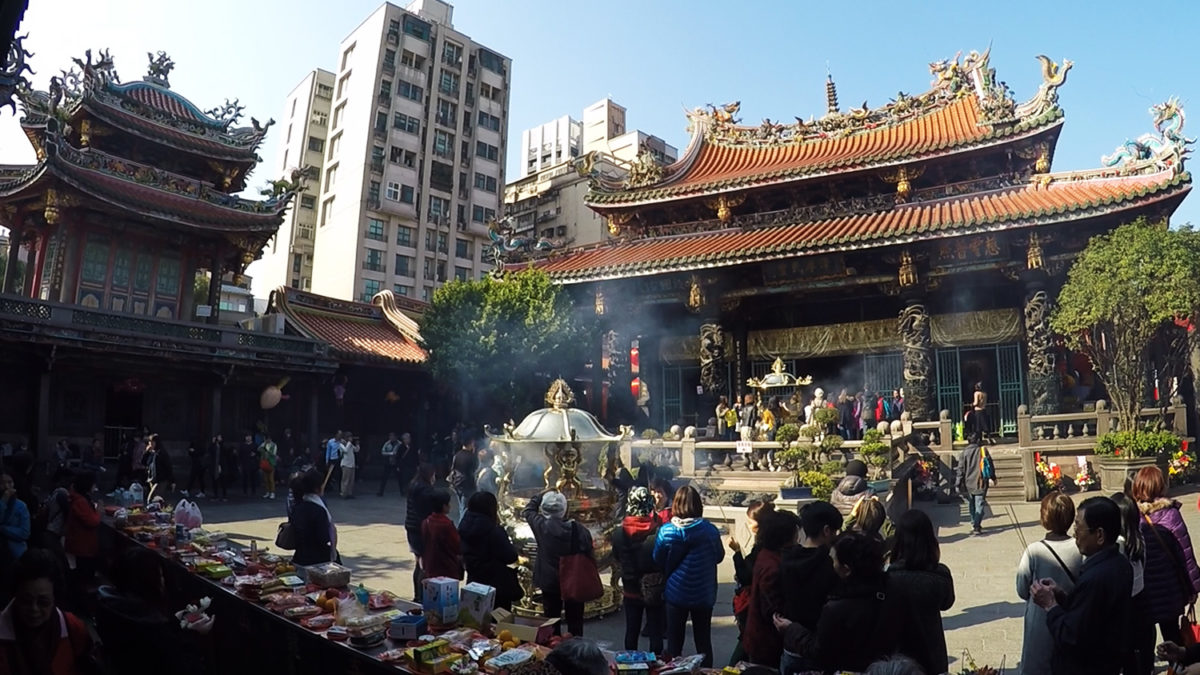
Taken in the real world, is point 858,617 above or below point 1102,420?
below

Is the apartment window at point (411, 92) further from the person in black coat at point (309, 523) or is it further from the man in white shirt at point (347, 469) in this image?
the person in black coat at point (309, 523)

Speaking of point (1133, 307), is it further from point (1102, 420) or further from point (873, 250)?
point (873, 250)

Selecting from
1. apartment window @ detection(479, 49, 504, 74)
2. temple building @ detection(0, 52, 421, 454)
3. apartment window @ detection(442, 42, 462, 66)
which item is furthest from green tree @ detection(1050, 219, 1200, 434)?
apartment window @ detection(479, 49, 504, 74)

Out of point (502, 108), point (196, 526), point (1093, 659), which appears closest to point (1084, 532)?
point (1093, 659)

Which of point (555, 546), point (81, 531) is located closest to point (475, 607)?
point (555, 546)

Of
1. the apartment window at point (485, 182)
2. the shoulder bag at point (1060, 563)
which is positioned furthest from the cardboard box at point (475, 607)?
the apartment window at point (485, 182)

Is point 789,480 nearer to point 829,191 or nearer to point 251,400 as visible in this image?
point 829,191

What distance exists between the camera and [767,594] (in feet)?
12.3

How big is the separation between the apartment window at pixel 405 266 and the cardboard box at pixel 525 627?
43.2 metres

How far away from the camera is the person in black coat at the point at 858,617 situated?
9.61 feet

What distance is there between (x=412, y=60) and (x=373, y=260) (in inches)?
535

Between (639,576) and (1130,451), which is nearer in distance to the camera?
(639,576)

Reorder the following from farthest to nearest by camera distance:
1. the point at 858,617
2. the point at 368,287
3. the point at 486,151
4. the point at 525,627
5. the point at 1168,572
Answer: the point at 486,151 < the point at 368,287 < the point at 525,627 < the point at 1168,572 < the point at 858,617

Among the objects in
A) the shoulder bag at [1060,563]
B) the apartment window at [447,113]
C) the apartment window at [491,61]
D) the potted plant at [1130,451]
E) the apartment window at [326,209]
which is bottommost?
the shoulder bag at [1060,563]
